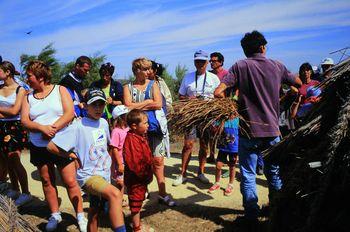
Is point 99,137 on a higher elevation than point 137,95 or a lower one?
lower

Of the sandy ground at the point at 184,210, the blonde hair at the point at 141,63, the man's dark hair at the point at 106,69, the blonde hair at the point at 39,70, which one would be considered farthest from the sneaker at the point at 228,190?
the blonde hair at the point at 39,70

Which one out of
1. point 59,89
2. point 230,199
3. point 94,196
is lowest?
point 230,199

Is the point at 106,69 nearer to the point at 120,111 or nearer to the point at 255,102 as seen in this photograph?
the point at 120,111

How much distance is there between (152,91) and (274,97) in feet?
5.56

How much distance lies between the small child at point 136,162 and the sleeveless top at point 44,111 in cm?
94

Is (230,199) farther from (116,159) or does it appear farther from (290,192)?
(290,192)

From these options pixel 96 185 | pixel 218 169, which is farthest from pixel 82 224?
pixel 218 169

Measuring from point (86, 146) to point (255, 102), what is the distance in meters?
1.97

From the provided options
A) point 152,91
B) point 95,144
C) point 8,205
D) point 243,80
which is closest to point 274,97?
point 243,80

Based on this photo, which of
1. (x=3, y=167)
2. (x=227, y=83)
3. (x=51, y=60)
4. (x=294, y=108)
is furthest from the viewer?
(x=51, y=60)

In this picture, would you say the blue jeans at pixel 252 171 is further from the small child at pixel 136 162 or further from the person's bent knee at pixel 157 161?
the person's bent knee at pixel 157 161

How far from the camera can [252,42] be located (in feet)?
14.4

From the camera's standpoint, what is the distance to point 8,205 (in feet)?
10.3

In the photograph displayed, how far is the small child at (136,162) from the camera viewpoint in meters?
4.27
